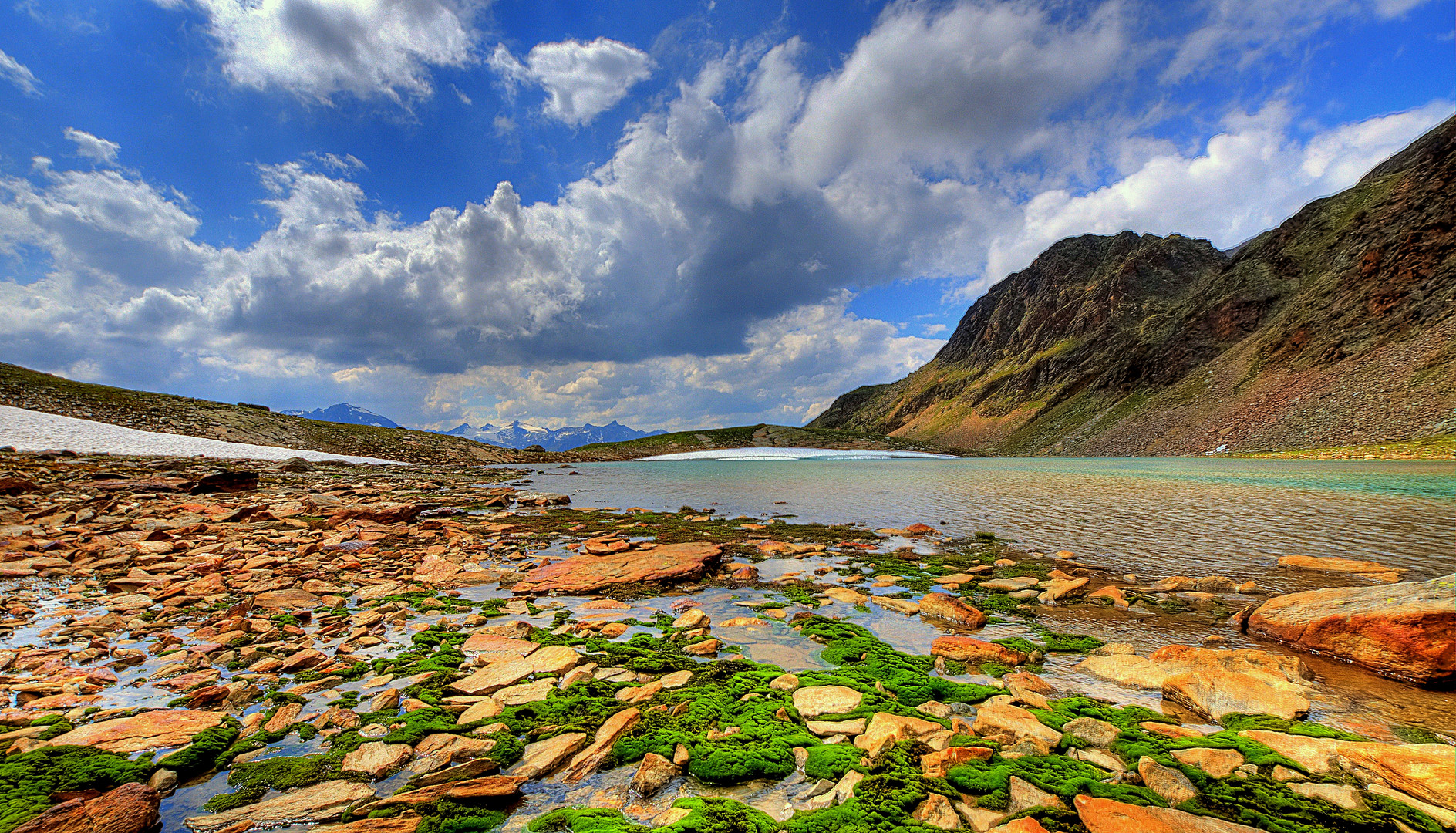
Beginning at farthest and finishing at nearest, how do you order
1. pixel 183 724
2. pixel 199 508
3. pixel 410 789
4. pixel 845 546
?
pixel 199 508, pixel 845 546, pixel 183 724, pixel 410 789

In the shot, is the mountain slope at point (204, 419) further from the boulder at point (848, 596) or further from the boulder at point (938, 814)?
the boulder at point (938, 814)

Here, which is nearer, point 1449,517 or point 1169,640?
point 1169,640

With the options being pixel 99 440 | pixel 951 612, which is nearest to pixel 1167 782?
pixel 951 612

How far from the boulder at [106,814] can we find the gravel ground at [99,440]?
6653cm

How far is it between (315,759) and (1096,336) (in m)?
220

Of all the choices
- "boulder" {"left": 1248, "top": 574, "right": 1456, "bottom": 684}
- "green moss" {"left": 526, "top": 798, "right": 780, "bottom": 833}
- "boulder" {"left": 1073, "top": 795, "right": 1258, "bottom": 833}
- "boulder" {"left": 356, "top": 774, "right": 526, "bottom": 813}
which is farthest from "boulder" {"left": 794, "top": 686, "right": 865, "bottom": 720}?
"boulder" {"left": 1248, "top": 574, "right": 1456, "bottom": 684}

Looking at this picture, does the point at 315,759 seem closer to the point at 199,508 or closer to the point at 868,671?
the point at 868,671

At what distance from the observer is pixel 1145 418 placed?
131000mm

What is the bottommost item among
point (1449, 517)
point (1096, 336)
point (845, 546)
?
point (845, 546)

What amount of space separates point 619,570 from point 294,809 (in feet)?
29.6

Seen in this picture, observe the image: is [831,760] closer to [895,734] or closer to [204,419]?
[895,734]

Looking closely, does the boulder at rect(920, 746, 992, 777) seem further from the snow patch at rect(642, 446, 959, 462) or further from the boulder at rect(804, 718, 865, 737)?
the snow patch at rect(642, 446, 959, 462)

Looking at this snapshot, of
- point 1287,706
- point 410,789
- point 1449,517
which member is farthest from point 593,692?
point 1449,517

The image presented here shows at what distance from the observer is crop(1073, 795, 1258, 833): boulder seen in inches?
154
